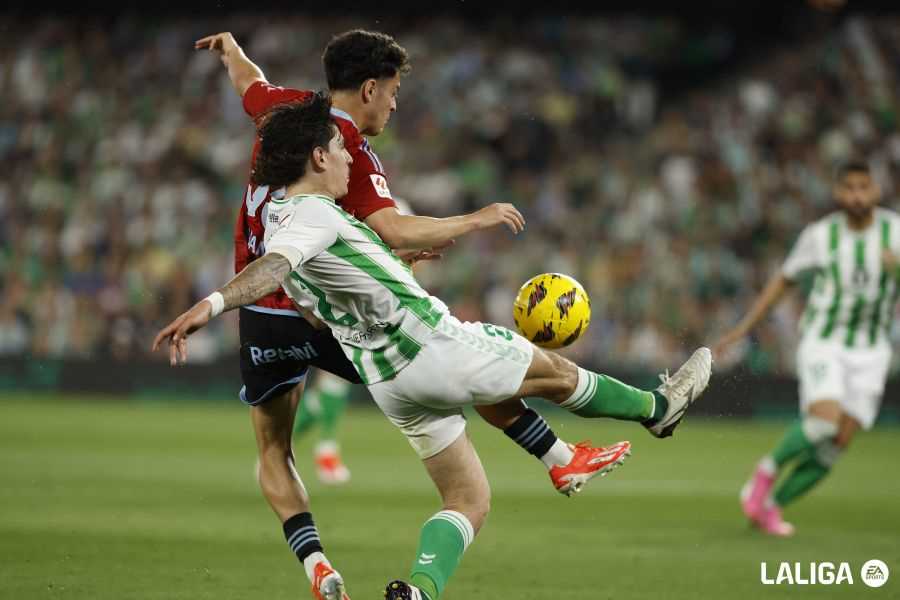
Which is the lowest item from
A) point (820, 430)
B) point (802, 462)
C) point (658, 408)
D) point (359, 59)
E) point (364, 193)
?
point (802, 462)

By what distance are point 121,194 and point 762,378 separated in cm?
938

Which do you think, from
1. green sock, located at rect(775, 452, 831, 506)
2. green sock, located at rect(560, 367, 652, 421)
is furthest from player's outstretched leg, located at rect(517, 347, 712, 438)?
green sock, located at rect(775, 452, 831, 506)

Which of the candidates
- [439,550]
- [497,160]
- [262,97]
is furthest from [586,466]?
[497,160]

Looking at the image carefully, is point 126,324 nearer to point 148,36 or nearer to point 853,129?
point 148,36

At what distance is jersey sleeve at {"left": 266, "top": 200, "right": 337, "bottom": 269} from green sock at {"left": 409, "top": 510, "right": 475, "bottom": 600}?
1166mm

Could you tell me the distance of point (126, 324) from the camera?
1852cm

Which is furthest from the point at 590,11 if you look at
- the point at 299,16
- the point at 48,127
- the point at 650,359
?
the point at 48,127

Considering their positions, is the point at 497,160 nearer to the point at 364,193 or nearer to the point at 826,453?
the point at 826,453

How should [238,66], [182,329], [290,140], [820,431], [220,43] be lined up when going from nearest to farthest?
[182,329] → [290,140] → [238,66] → [220,43] → [820,431]

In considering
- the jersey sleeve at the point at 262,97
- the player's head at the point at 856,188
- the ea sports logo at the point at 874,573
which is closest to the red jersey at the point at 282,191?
→ the jersey sleeve at the point at 262,97

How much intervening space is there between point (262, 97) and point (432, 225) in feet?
4.54

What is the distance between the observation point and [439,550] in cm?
510

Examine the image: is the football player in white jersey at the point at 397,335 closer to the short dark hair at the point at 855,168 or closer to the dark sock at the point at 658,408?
the dark sock at the point at 658,408

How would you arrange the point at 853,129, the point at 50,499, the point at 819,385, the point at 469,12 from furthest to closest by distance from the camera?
1. the point at 469,12
2. the point at 853,129
3. the point at 50,499
4. the point at 819,385
